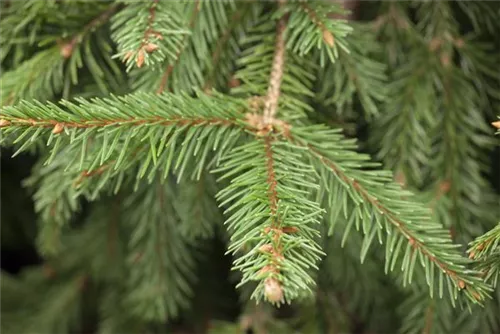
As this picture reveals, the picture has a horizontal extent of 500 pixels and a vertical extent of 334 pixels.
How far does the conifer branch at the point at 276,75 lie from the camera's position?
0.73 metres

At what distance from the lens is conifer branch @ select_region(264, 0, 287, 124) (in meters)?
0.73

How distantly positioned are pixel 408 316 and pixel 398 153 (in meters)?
0.25

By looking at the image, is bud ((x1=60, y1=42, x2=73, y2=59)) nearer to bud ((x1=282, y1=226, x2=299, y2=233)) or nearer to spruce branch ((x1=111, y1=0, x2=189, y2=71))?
spruce branch ((x1=111, y1=0, x2=189, y2=71))

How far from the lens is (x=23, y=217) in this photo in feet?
4.57

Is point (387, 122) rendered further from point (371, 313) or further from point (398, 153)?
point (371, 313)

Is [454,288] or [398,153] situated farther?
[398,153]

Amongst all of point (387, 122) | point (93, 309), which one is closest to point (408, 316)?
point (387, 122)

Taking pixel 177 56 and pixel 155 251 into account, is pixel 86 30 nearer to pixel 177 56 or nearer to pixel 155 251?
pixel 177 56

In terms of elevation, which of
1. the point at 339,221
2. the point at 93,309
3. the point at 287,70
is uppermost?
the point at 287,70

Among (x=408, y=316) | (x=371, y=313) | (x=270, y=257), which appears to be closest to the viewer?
(x=270, y=257)

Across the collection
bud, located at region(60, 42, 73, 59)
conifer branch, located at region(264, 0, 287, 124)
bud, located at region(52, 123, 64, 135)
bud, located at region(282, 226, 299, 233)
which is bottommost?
bud, located at region(282, 226, 299, 233)

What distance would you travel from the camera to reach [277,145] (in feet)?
2.23

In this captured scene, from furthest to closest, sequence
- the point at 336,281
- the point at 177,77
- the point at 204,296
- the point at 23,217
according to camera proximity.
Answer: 1. the point at 23,217
2. the point at 204,296
3. the point at 336,281
4. the point at 177,77

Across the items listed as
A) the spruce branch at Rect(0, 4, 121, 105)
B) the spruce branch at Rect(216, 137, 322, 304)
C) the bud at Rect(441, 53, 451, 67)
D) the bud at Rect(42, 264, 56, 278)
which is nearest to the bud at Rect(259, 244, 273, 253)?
the spruce branch at Rect(216, 137, 322, 304)
